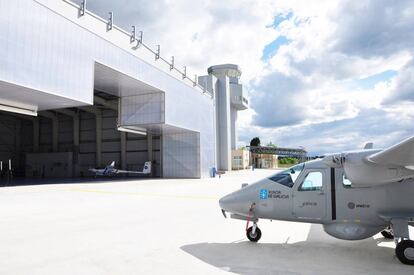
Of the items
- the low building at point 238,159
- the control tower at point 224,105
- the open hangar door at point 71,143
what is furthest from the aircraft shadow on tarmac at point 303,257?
the low building at point 238,159

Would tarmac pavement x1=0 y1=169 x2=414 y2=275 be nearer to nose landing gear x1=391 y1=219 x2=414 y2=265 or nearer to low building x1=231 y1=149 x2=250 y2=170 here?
nose landing gear x1=391 y1=219 x2=414 y2=265

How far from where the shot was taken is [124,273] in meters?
6.18

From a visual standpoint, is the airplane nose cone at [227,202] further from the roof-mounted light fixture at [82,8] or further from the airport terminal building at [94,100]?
the roof-mounted light fixture at [82,8]

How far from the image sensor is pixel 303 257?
734 centimetres

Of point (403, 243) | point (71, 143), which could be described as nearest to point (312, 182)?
point (403, 243)

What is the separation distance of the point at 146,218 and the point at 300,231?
5954 millimetres

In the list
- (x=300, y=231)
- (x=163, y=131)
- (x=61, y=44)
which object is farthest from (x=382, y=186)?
(x=163, y=131)

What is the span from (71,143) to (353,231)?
195ft

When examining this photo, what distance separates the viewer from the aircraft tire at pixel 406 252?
664 centimetres

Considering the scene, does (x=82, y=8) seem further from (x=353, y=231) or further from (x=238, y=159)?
(x=238, y=159)

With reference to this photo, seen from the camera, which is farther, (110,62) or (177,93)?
(177,93)

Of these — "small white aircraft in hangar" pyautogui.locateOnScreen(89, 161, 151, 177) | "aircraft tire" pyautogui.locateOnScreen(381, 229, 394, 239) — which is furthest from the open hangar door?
"aircraft tire" pyautogui.locateOnScreen(381, 229, 394, 239)

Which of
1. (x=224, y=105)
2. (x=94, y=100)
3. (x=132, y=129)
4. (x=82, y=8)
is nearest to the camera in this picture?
(x=82, y=8)

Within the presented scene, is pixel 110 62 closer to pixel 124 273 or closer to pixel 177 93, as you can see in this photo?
A: pixel 177 93
